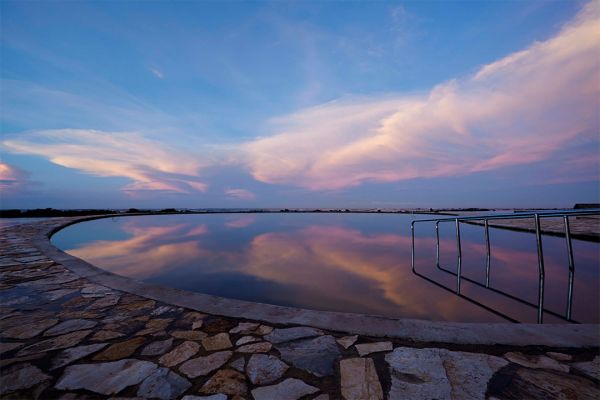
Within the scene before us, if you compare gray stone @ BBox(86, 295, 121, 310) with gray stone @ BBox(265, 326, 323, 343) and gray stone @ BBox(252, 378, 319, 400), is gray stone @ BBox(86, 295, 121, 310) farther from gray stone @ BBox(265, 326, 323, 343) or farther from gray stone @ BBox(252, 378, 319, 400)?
gray stone @ BBox(252, 378, 319, 400)

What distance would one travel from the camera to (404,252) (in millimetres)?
6328

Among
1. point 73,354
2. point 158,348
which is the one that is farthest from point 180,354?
point 73,354

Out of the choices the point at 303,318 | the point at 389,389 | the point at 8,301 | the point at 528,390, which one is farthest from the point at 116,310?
the point at 528,390

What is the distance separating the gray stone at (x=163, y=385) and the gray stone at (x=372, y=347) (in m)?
1.08

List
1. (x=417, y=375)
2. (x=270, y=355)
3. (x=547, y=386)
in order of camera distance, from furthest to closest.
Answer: (x=270, y=355), (x=417, y=375), (x=547, y=386)

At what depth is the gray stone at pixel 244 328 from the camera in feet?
7.06

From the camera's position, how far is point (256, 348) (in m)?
1.91

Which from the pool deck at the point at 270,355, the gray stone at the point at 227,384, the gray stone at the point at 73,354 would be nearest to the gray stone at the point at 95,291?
the pool deck at the point at 270,355

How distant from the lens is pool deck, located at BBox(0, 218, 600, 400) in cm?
147

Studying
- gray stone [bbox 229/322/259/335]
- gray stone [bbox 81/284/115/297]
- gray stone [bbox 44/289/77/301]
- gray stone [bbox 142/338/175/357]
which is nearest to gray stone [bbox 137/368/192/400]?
gray stone [bbox 142/338/175/357]

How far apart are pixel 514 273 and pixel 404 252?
2184 millimetres

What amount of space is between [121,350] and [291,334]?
1200 mm

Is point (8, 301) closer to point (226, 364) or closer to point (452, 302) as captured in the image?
point (226, 364)

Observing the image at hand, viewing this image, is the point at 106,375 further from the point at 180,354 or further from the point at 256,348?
the point at 256,348
